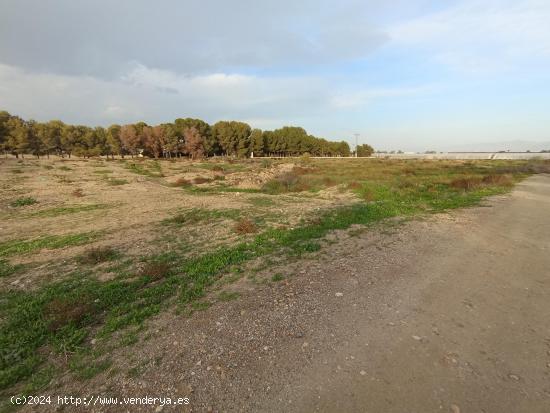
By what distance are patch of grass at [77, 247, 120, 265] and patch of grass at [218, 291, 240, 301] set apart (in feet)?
16.5

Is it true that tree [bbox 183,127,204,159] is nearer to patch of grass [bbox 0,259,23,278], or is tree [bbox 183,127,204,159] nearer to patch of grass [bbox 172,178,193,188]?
patch of grass [bbox 172,178,193,188]

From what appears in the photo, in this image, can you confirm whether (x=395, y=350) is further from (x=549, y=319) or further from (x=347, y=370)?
(x=549, y=319)

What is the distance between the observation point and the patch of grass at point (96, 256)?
1048cm

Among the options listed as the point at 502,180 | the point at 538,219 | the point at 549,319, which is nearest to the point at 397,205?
the point at 538,219

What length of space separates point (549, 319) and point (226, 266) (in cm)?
806

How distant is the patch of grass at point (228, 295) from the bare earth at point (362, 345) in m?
0.17

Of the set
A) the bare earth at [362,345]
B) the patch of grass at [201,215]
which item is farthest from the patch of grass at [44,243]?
the bare earth at [362,345]

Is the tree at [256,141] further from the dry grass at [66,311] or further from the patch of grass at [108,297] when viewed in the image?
the dry grass at [66,311]

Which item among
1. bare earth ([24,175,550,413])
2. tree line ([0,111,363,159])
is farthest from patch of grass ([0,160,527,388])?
tree line ([0,111,363,159])

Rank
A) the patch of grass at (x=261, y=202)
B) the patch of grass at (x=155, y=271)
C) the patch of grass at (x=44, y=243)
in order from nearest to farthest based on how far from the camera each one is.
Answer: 1. the patch of grass at (x=155, y=271)
2. the patch of grass at (x=44, y=243)
3. the patch of grass at (x=261, y=202)

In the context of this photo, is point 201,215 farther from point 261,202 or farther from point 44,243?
point 44,243

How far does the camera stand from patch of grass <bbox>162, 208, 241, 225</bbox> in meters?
16.5

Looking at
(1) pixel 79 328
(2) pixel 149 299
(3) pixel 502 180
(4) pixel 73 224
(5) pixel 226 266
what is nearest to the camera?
(1) pixel 79 328

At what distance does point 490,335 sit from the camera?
20.1 ft
